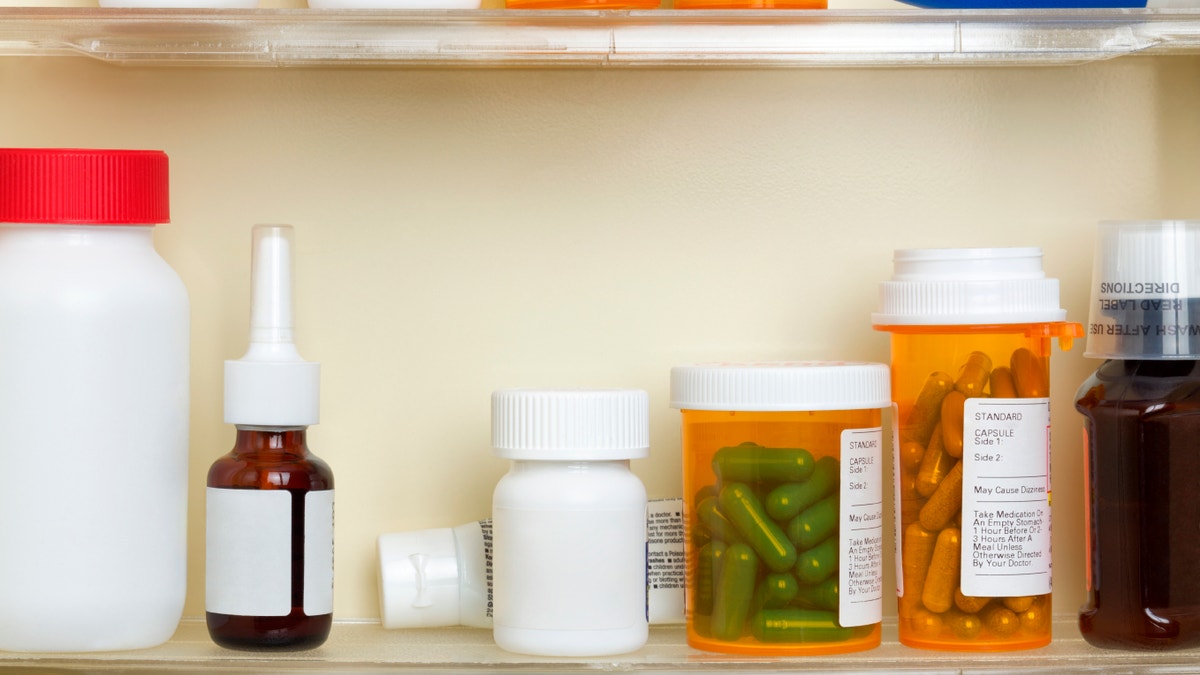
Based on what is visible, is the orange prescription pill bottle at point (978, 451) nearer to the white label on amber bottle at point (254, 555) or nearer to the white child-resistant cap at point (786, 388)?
the white child-resistant cap at point (786, 388)

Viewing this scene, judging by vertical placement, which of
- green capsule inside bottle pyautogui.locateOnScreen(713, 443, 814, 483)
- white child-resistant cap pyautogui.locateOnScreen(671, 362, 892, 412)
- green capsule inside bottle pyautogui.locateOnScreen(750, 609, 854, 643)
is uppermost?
white child-resistant cap pyautogui.locateOnScreen(671, 362, 892, 412)

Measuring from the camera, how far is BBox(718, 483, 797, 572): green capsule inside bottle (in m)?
0.53

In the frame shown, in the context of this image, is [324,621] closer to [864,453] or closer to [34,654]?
[34,654]

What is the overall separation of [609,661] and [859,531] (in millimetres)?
120

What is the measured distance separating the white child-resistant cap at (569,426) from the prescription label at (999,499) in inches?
5.7

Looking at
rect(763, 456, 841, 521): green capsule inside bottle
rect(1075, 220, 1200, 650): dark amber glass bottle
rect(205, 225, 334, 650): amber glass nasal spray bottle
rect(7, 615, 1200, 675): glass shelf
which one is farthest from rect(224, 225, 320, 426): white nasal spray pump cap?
rect(1075, 220, 1200, 650): dark amber glass bottle

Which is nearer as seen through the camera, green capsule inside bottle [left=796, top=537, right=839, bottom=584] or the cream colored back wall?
green capsule inside bottle [left=796, top=537, right=839, bottom=584]

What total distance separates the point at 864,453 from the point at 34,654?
0.36 metres

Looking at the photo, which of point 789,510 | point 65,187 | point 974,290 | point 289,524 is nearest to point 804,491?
point 789,510

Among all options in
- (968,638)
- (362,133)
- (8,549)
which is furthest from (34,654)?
(968,638)

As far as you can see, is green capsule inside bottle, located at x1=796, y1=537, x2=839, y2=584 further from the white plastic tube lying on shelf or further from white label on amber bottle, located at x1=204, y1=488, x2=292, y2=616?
white label on amber bottle, located at x1=204, y1=488, x2=292, y2=616

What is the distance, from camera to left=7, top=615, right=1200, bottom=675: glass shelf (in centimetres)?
52

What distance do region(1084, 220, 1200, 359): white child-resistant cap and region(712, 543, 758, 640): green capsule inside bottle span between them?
0.19 meters

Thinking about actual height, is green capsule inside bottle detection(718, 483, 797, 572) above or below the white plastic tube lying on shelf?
above
